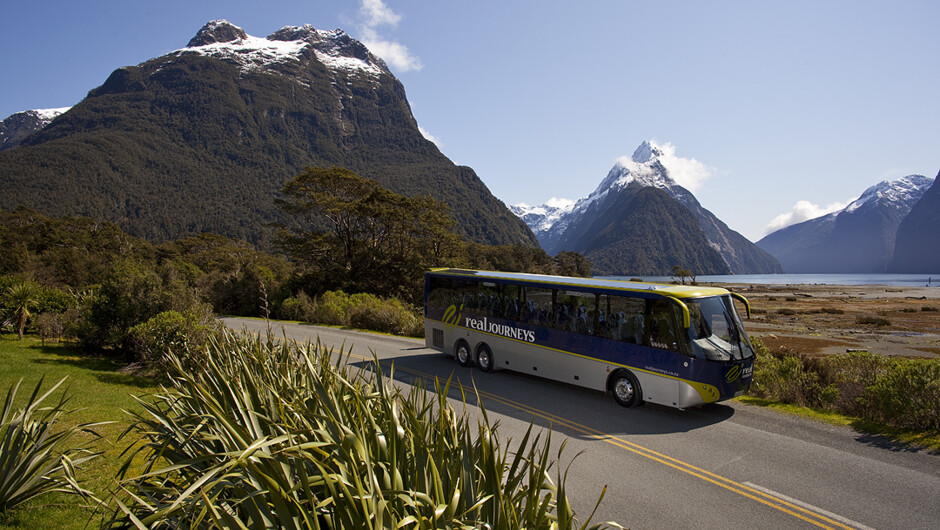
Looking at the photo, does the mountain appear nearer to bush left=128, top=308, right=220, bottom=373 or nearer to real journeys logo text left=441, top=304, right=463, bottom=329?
real journeys logo text left=441, top=304, right=463, bottom=329

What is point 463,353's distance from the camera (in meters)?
15.7

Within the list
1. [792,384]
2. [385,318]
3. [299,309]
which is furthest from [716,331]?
[299,309]

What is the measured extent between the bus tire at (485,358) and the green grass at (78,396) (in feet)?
28.4

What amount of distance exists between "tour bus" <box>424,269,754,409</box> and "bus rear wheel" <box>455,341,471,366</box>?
13 cm

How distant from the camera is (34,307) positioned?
65.2 ft

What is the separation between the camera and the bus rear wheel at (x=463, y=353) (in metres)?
15.5

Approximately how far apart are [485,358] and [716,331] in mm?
6861

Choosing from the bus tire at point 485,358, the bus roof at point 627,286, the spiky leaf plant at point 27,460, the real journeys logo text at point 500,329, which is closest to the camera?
the spiky leaf plant at point 27,460

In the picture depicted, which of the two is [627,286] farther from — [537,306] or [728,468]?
[728,468]

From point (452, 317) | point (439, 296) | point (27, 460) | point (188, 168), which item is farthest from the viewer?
point (188, 168)

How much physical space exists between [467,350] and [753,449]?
8866 mm

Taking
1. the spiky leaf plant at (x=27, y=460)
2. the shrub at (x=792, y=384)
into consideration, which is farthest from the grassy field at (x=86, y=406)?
the shrub at (x=792, y=384)

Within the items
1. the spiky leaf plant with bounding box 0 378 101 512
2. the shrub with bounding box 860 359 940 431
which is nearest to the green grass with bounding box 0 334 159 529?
the spiky leaf plant with bounding box 0 378 101 512

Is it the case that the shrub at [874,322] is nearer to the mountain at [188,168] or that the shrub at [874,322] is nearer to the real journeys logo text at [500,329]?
the real journeys logo text at [500,329]
